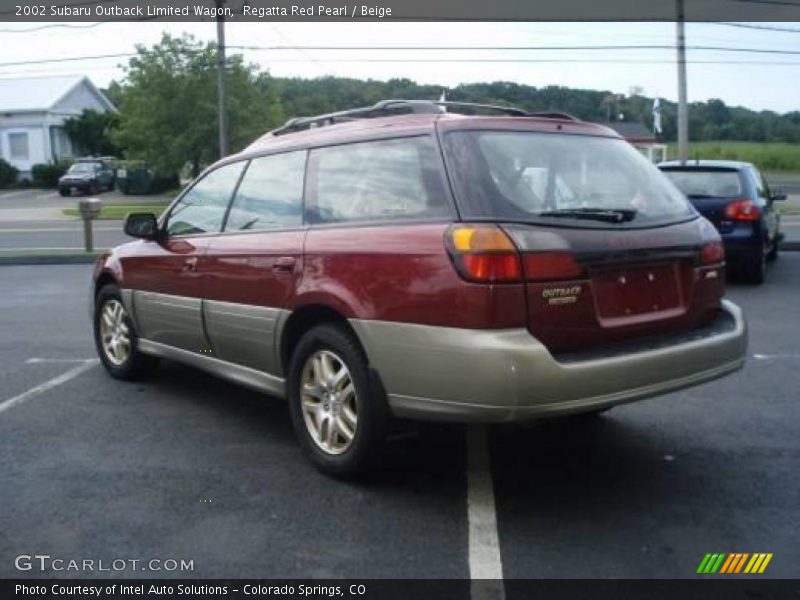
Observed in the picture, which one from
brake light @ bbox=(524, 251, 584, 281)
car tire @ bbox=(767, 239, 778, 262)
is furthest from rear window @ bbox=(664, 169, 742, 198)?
brake light @ bbox=(524, 251, 584, 281)

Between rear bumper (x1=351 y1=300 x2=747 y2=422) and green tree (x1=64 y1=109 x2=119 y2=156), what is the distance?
5026cm

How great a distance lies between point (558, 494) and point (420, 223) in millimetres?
1400

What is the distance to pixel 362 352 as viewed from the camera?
12.8ft

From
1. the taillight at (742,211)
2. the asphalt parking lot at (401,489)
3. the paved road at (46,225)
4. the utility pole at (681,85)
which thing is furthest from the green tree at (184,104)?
the asphalt parking lot at (401,489)

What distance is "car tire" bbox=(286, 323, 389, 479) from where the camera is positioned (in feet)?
12.6

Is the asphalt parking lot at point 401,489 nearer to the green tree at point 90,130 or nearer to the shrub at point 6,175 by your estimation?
the shrub at point 6,175

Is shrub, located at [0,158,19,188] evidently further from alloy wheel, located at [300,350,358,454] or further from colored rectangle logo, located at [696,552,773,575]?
colored rectangle logo, located at [696,552,773,575]

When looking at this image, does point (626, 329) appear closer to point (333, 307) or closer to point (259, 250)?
point (333, 307)

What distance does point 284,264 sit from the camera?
4.34 m

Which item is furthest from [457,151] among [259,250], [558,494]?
[558,494]

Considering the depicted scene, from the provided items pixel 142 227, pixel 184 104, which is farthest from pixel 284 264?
pixel 184 104

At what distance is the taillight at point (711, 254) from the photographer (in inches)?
163

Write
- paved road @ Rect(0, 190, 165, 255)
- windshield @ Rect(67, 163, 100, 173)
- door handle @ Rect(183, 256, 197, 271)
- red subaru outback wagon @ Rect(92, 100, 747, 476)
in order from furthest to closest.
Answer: windshield @ Rect(67, 163, 100, 173)
paved road @ Rect(0, 190, 165, 255)
door handle @ Rect(183, 256, 197, 271)
red subaru outback wagon @ Rect(92, 100, 747, 476)
